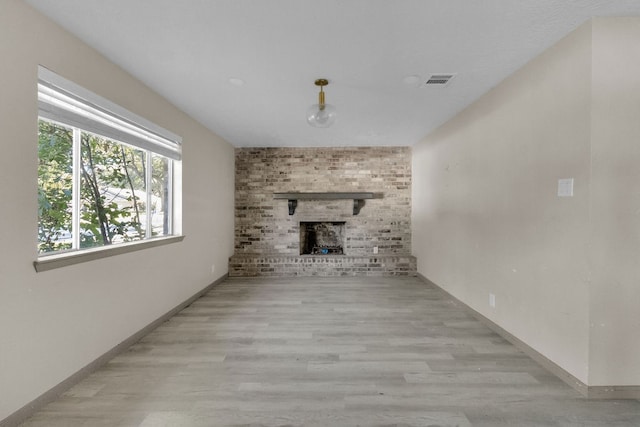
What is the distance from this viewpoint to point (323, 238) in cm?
588

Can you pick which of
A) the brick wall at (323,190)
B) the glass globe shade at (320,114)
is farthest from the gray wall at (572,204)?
the brick wall at (323,190)

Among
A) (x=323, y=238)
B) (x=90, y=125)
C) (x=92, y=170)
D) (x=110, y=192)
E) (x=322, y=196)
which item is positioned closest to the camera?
(x=90, y=125)

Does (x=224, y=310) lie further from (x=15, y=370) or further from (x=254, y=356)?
(x=15, y=370)

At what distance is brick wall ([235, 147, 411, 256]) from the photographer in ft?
18.0

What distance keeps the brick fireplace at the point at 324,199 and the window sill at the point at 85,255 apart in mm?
2566

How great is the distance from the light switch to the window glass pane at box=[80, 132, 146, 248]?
3.60m

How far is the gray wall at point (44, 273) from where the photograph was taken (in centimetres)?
162

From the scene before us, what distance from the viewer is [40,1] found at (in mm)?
1706

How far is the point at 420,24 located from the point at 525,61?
115 cm

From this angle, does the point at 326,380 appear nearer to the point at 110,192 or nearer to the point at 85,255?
the point at 85,255

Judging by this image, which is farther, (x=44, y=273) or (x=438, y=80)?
(x=438, y=80)

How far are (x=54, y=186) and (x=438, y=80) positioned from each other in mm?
3210

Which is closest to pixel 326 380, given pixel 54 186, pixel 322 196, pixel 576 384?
pixel 576 384

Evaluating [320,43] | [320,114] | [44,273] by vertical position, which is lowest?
[44,273]
